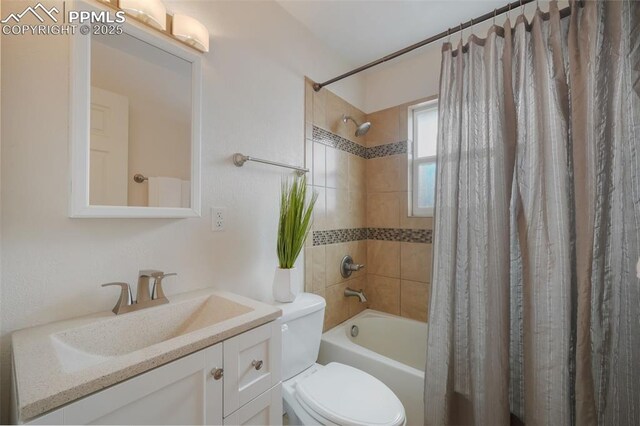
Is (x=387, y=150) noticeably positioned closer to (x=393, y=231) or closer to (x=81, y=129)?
(x=393, y=231)

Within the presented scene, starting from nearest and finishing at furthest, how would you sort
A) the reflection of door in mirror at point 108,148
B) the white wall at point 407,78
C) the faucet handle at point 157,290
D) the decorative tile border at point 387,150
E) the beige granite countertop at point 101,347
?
the beige granite countertop at point 101,347, the reflection of door in mirror at point 108,148, the faucet handle at point 157,290, the white wall at point 407,78, the decorative tile border at point 387,150

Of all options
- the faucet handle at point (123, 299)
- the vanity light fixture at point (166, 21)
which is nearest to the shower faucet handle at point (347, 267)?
the faucet handle at point (123, 299)

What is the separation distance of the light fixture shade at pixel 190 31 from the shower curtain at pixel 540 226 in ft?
3.91

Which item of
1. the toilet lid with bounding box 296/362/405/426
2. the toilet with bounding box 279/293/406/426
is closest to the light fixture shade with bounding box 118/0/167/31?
the toilet with bounding box 279/293/406/426

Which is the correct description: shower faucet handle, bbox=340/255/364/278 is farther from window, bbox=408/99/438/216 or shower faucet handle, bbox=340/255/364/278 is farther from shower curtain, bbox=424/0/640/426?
shower curtain, bbox=424/0/640/426

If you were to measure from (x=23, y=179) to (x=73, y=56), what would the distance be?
1.32ft

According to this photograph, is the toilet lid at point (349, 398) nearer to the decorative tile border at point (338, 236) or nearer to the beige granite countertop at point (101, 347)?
the beige granite countertop at point (101, 347)

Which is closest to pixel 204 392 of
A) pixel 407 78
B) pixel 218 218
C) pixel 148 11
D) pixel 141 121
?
pixel 218 218

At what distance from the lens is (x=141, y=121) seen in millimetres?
1006

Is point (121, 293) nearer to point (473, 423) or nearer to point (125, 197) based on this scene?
point (125, 197)

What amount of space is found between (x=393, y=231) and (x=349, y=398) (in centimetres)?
128

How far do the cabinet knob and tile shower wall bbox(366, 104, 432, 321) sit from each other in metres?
1.57

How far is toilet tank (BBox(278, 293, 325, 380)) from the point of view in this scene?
1.27 m

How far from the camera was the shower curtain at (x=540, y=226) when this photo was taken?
3.27 feet
